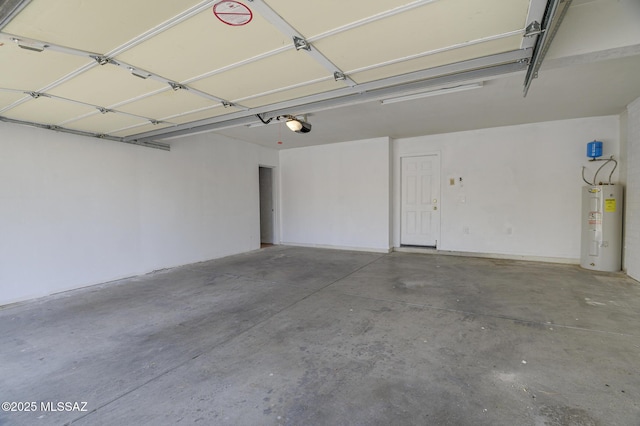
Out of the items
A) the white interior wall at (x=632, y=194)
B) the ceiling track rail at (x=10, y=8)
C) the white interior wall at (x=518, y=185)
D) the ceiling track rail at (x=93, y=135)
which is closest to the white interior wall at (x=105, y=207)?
the ceiling track rail at (x=93, y=135)

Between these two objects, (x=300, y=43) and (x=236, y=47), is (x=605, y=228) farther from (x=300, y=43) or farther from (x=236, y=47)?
(x=236, y=47)

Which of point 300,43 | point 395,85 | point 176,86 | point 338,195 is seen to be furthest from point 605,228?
point 176,86

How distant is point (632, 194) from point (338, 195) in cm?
528

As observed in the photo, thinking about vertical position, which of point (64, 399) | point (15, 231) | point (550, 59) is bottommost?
point (64, 399)

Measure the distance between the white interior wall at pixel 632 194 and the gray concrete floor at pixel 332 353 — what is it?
54 cm

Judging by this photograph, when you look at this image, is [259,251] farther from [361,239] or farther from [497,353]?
[497,353]

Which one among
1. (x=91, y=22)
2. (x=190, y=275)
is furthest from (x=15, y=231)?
(x=91, y=22)

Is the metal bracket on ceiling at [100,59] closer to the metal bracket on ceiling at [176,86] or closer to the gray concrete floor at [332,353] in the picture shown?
the metal bracket on ceiling at [176,86]

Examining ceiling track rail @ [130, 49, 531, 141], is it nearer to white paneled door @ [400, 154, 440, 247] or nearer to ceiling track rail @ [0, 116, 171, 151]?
ceiling track rail @ [0, 116, 171, 151]

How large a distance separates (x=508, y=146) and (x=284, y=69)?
17.7 ft

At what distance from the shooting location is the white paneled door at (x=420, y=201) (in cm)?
664

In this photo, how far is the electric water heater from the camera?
4750 mm

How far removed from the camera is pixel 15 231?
12.2 feet

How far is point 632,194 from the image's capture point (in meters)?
4.46
